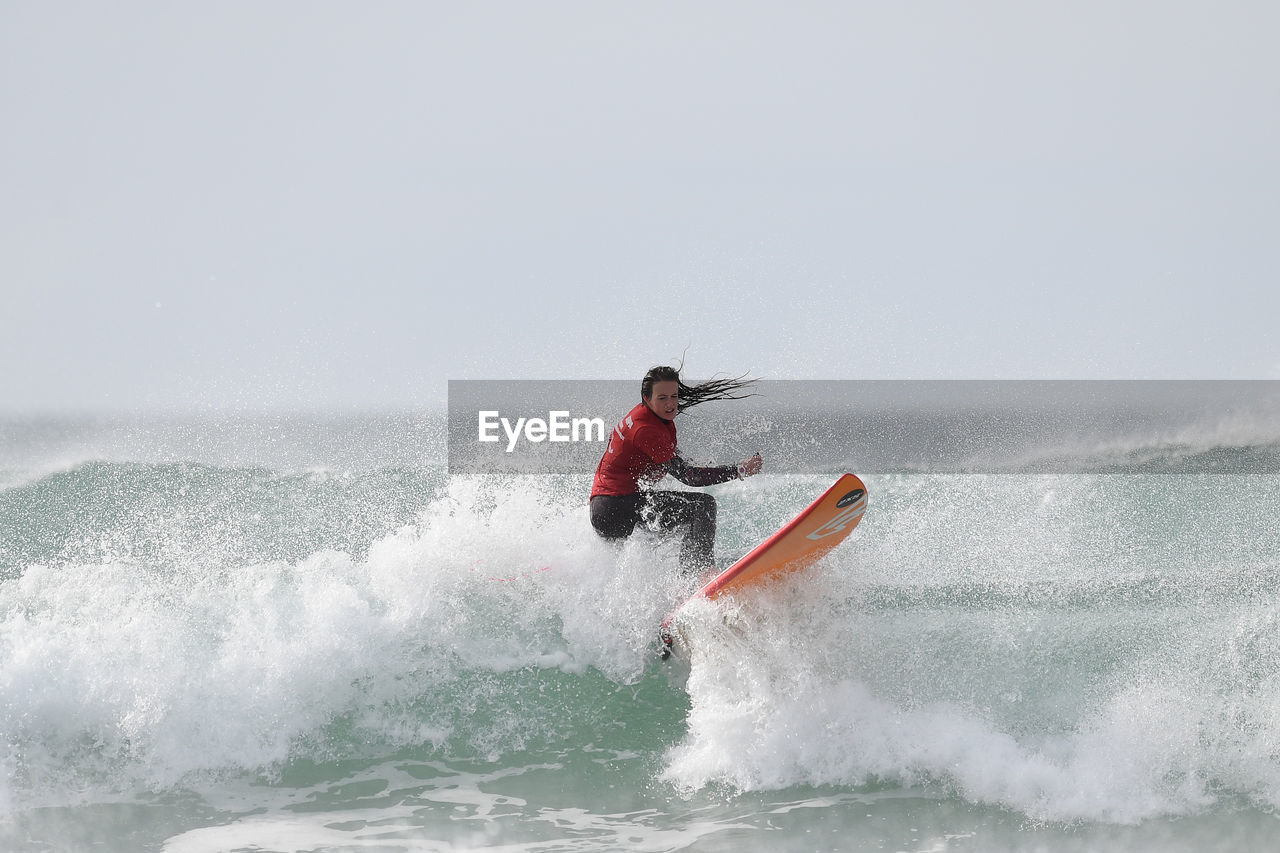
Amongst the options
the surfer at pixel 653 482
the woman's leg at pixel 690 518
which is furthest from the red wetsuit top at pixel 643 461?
the woman's leg at pixel 690 518

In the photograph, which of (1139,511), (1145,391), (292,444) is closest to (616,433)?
(1139,511)

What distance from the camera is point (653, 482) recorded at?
5289 millimetres

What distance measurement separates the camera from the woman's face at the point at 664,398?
4.94 m

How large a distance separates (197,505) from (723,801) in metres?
11.0

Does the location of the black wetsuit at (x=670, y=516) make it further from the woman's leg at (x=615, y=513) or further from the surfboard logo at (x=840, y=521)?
Result: the surfboard logo at (x=840, y=521)

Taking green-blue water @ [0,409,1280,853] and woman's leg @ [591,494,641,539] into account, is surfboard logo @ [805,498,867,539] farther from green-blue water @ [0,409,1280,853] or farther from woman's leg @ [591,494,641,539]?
woman's leg @ [591,494,641,539]

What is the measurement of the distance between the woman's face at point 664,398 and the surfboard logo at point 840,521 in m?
1.03

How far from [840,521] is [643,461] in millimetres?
1146

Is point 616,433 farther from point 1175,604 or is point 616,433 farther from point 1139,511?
point 1139,511

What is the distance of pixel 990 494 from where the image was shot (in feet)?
36.0

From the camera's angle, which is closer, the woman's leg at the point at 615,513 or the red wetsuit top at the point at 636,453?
the red wetsuit top at the point at 636,453

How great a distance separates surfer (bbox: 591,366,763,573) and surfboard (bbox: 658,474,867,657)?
1.40 feet

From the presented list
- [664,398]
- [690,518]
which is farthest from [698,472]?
[664,398]

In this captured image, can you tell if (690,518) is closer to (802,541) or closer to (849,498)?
(802,541)
